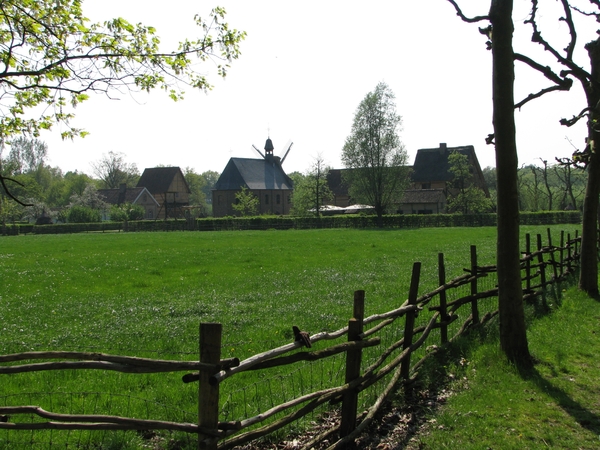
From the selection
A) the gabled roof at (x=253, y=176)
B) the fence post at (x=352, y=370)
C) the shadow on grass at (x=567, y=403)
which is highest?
the gabled roof at (x=253, y=176)

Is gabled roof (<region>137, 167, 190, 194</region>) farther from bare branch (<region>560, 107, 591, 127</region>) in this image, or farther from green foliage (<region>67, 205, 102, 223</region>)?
bare branch (<region>560, 107, 591, 127</region>)

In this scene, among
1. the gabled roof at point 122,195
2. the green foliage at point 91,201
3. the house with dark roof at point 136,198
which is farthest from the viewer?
the house with dark roof at point 136,198

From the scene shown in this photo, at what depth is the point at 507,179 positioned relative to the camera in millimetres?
6973

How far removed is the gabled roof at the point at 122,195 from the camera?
99125mm

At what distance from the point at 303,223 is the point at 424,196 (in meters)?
22.0

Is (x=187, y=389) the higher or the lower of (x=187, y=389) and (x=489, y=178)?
the lower

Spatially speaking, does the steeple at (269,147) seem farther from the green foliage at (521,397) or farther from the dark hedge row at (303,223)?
the green foliage at (521,397)

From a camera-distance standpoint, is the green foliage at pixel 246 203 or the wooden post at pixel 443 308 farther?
the green foliage at pixel 246 203

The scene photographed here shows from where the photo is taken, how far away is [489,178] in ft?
346

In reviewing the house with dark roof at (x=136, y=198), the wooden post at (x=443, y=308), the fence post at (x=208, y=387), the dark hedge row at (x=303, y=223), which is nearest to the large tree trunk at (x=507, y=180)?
the wooden post at (x=443, y=308)

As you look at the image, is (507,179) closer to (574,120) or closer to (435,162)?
(574,120)

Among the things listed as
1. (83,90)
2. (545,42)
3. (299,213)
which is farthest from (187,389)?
(299,213)

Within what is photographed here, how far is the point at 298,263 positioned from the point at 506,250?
51.9ft

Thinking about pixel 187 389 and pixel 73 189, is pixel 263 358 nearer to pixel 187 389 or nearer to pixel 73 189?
pixel 187 389
